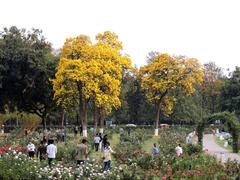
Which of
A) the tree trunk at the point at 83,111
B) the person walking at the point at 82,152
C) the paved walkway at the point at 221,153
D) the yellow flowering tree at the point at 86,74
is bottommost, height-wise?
the paved walkway at the point at 221,153

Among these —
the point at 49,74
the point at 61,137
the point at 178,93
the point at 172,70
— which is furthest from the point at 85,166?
the point at 178,93

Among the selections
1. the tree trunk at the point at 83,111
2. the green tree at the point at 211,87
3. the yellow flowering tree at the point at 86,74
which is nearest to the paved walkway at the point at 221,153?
the yellow flowering tree at the point at 86,74

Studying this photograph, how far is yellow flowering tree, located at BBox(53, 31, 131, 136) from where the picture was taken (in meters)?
36.3

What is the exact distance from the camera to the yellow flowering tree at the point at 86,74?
36.3 metres

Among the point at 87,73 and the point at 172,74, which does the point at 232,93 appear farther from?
the point at 87,73

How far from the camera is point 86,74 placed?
36.4 m

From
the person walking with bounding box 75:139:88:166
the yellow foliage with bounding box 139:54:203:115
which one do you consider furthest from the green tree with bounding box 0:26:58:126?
the person walking with bounding box 75:139:88:166

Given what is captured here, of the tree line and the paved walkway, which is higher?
the tree line

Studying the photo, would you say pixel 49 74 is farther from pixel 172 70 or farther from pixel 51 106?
pixel 172 70

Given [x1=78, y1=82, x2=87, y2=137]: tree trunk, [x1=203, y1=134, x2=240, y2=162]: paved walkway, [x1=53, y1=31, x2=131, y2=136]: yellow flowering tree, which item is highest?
[x1=53, y1=31, x2=131, y2=136]: yellow flowering tree

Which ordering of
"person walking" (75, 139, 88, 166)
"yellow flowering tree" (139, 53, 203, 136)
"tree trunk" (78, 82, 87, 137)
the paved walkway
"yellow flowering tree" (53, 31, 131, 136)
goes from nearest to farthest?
"person walking" (75, 139, 88, 166) → the paved walkway → "yellow flowering tree" (53, 31, 131, 136) → "tree trunk" (78, 82, 87, 137) → "yellow flowering tree" (139, 53, 203, 136)

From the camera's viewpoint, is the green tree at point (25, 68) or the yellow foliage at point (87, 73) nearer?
the yellow foliage at point (87, 73)

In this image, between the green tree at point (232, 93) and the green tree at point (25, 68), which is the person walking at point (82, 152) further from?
the green tree at point (232, 93)

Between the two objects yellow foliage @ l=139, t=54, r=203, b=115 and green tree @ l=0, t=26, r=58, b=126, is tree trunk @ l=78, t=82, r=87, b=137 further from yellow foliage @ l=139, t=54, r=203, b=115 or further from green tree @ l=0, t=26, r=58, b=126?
yellow foliage @ l=139, t=54, r=203, b=115
